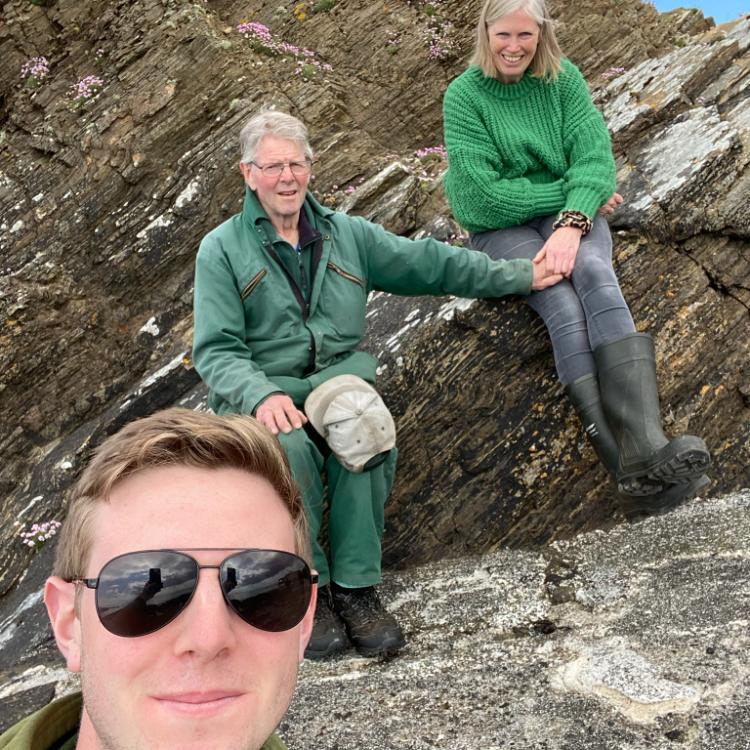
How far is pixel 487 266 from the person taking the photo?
6.49 m

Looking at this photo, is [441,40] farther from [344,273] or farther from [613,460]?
[613,460]

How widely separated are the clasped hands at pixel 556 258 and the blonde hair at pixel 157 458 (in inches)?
179

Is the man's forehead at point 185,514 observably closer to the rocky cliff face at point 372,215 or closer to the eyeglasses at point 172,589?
the eyeglasses at point 172,589

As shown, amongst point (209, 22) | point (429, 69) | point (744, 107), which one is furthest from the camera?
point (429, 69)

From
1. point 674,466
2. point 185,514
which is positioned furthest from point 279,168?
point 185,514

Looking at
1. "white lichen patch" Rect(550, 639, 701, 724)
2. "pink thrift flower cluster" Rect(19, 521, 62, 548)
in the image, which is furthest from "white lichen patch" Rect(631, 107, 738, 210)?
"pink thrift flower cluster" Rect(19, 521, 62, 548)

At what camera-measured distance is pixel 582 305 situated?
647 centimetres

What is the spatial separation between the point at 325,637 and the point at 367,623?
0.33 m

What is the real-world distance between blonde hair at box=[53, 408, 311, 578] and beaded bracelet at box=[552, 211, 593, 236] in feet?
15.6

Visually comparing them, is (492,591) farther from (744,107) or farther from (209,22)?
(209,22)

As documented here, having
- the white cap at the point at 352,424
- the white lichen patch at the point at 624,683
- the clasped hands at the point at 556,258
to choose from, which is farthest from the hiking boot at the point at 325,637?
the clasped hands at the point at 556,258

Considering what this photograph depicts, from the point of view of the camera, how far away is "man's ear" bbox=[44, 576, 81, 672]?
229 cm

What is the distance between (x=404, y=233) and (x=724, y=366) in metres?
4.56

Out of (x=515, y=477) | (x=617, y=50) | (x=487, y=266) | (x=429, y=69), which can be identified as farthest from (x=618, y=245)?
(x=617, y=50)
